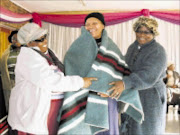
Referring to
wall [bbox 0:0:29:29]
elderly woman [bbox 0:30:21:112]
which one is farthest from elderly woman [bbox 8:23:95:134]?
wall [bbox 0:0:29:29]

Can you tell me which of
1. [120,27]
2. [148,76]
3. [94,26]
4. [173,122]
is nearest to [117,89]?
[148,76]

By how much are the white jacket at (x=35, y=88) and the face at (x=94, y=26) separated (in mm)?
381

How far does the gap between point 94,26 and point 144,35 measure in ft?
1.72

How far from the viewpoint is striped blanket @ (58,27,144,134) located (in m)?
1.40

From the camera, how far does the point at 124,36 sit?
5.66m

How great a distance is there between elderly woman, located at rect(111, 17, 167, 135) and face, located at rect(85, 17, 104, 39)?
0.41 metres

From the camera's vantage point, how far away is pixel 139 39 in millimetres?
1803

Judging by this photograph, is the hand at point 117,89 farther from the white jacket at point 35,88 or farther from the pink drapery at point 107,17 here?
the pink drapery at point 107,17

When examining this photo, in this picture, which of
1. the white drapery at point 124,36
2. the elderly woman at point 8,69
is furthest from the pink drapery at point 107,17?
the elderly woman at point 8,69

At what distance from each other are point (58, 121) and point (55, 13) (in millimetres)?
4576

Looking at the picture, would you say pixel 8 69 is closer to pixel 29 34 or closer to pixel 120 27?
pixel 29 34

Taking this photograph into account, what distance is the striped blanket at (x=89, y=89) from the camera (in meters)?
1.40

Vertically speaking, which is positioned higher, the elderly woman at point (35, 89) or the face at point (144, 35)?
the face at point (144, 35)

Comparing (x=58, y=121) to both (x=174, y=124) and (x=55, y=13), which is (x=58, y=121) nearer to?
(x=174, y=124)
